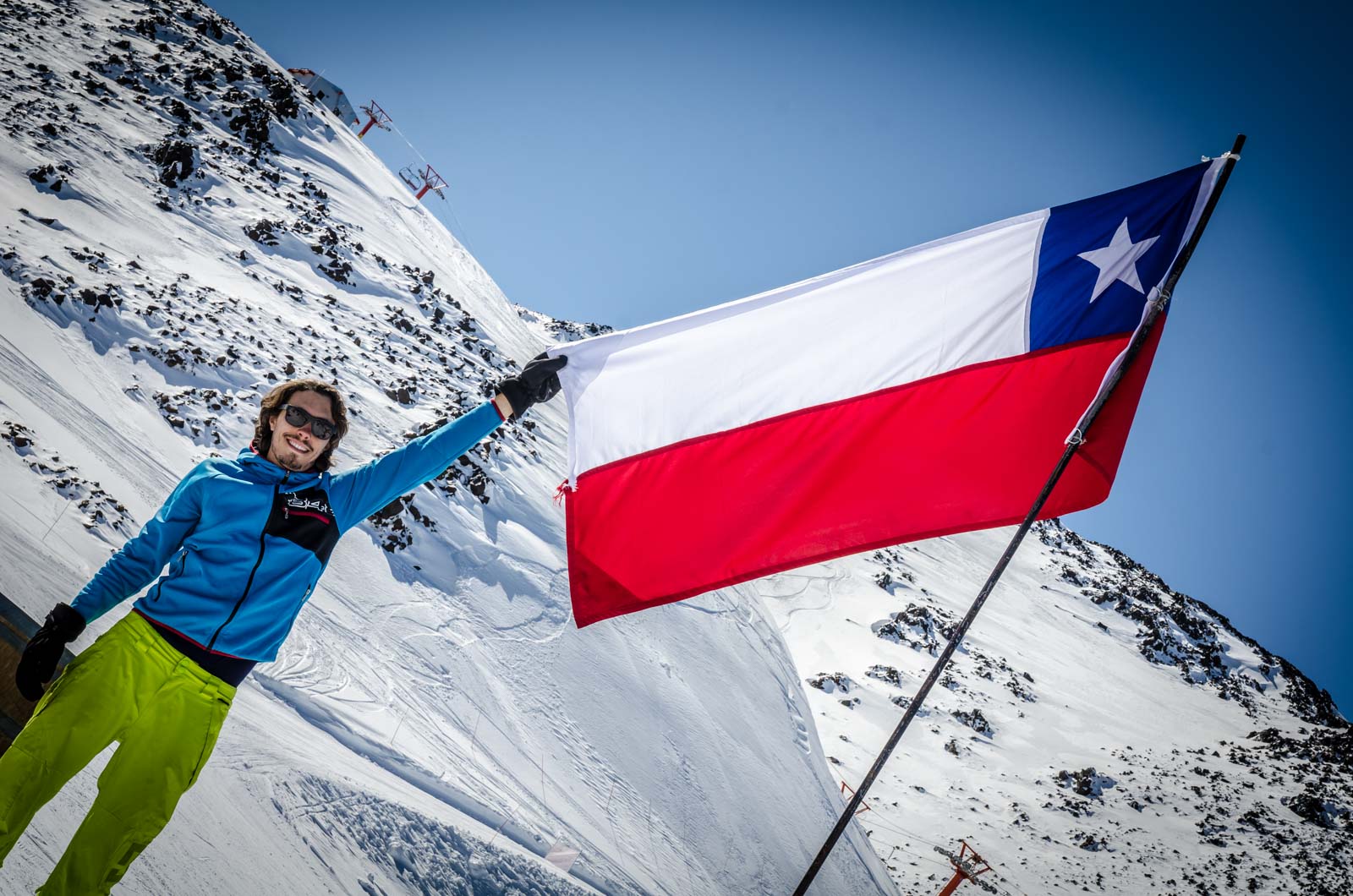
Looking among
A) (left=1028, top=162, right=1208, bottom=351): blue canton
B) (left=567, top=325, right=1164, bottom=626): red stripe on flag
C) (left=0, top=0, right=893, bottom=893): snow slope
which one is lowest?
(left=0, top=0, right=893, bottom=893): snow slope

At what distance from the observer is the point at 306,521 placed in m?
2.21

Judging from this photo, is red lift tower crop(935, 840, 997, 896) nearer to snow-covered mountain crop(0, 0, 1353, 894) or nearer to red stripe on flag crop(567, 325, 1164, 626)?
snow-covered mountain crop(0, 0, 1353, 894)

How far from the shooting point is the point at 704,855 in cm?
934

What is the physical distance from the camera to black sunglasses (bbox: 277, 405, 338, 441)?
2277 millimetres

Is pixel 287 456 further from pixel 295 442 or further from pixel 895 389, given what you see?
pixel 895 389

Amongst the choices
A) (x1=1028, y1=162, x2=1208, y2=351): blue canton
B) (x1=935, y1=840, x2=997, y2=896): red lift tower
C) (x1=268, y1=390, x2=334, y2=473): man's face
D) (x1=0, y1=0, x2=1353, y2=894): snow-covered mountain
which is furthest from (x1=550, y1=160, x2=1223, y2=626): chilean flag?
(x1=935, y1=840, x2=997, y2=896): red lift tower

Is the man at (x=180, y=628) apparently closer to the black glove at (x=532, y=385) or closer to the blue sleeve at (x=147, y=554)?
the blue sleeve at (x=147, y=554)

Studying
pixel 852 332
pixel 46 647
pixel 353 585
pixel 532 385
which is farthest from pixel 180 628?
pixel 353 585

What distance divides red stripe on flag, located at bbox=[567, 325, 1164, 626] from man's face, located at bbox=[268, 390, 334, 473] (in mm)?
1558

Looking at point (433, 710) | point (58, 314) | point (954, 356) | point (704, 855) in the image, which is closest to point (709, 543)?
point (954, 356)

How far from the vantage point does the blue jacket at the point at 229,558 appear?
201 centimetres

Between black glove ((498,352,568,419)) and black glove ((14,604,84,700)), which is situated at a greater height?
black glove ((498,352,568,419))

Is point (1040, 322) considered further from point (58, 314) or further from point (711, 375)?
point (58, 314)

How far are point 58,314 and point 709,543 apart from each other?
41.3 ft
